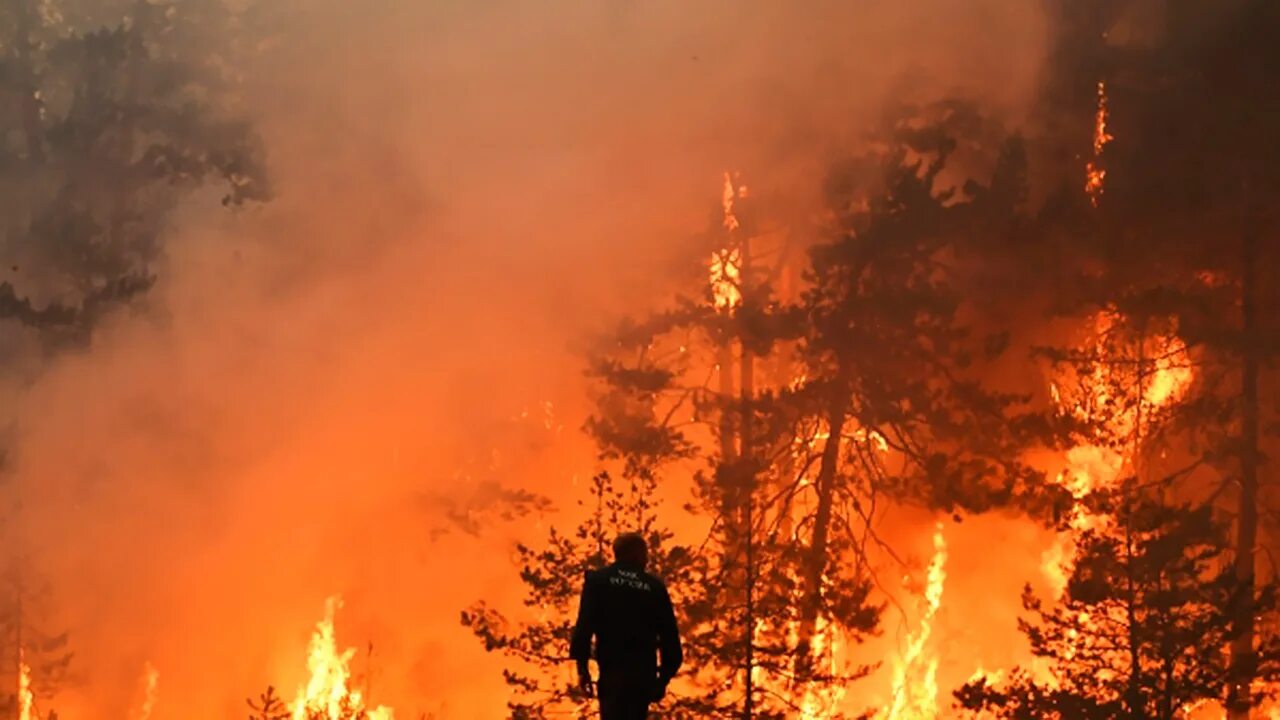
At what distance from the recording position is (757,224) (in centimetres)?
2023

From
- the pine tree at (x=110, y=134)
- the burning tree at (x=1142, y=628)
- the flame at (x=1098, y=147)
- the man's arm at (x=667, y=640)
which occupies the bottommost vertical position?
the man's arm at (x=667, y=640)

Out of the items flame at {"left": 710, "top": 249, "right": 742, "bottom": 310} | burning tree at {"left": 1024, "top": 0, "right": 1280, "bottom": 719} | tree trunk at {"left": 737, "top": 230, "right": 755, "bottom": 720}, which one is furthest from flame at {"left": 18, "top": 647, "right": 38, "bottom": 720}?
burning tree at {"left": 1024, "top": 0, "right": 1280, "bottom": 719}

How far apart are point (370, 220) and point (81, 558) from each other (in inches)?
297

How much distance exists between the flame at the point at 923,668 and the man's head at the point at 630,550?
45.8 ft

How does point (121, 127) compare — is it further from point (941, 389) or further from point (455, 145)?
point (941, 389)

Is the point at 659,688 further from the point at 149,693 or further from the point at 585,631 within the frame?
the point at 149,693

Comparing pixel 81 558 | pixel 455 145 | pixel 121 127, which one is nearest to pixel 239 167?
pixel 121 127

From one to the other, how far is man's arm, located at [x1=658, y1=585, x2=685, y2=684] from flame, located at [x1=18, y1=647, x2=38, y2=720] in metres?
18.8

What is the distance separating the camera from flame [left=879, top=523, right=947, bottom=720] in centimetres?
1967

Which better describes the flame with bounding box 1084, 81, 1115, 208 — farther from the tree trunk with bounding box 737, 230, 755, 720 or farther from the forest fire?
the forest fire

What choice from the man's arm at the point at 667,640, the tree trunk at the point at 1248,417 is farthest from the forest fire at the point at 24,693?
the man's arm at the point at 667,640

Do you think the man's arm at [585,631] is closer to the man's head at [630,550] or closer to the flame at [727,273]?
the man's head at [630,550]

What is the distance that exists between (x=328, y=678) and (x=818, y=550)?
9.16 meters

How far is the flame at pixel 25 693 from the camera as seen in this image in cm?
2214
